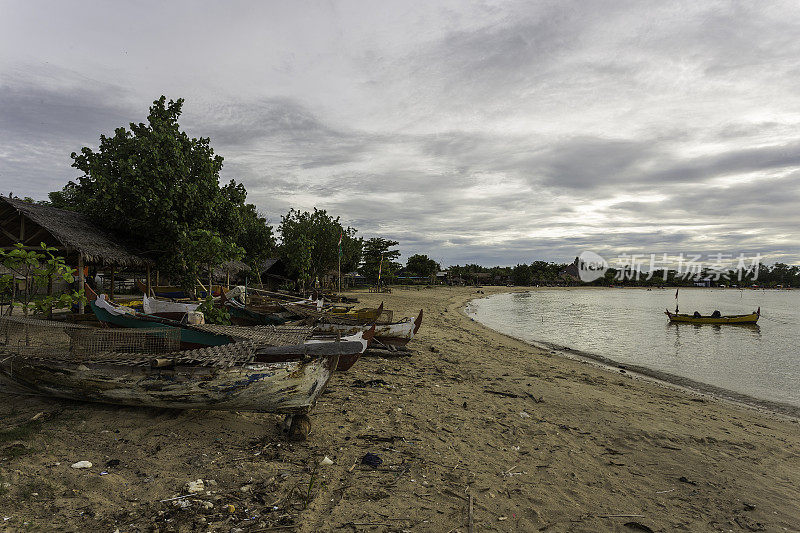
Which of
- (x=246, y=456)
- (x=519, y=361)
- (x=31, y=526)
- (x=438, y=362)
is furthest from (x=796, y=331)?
(x=31, y=526)

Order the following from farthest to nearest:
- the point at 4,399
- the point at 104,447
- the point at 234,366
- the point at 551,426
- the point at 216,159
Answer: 1. the point at 216,159
2. the point at 551,426
3. the point at 4,399
4. the point at 234,366
5. the point at 104,447

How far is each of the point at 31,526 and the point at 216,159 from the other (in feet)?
52.5

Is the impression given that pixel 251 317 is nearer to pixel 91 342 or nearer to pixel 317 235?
pixel 91 342

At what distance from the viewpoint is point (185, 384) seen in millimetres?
5172

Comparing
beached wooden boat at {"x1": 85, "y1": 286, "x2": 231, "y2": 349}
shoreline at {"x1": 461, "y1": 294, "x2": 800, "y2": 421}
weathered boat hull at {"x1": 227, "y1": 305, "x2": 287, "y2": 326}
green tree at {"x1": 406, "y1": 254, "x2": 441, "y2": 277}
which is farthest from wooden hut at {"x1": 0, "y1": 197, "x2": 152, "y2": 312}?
green tree at {"x1": 406, "y1": 254, "x2": 441, "y2": 277}

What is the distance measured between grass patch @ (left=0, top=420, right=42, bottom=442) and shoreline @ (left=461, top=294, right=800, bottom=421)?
14.9 meters

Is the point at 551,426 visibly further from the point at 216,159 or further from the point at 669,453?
the point at 216,159

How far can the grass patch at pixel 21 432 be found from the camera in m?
4.60

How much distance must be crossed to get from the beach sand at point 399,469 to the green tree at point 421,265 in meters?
71.8

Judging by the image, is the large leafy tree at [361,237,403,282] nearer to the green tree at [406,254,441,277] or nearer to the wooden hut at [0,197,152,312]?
the green tree at [406,254,441,277]

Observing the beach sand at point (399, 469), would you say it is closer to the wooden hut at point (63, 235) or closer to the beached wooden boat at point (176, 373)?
the beached wooden boat at point (176, 373)

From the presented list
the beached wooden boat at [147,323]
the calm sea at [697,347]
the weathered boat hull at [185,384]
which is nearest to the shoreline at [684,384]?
the calm sea at [697,347]

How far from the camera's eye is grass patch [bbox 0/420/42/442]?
4.60 meters

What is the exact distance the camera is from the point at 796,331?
2823 cm
